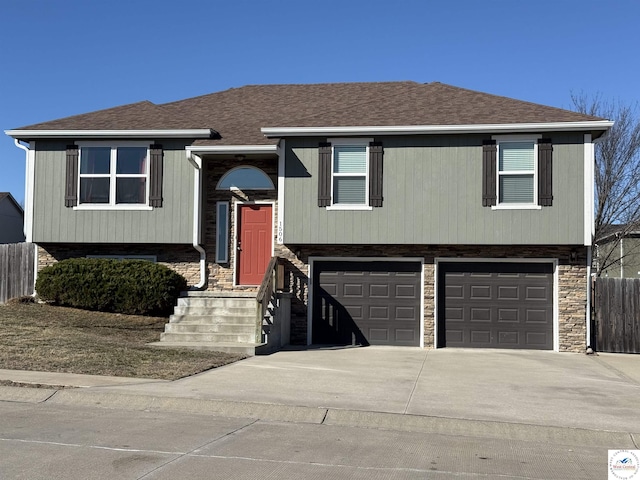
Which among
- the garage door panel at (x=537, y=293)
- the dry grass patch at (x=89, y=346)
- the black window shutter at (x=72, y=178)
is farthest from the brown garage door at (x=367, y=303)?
the black window shutter at (x=72, y=178)

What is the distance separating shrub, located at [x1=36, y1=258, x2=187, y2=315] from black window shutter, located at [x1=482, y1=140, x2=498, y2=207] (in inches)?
316

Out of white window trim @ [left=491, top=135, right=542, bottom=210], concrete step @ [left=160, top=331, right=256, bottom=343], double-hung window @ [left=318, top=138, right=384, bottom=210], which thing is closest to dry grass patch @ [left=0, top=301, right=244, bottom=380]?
concrete step @ [left=160, top=331, right=256, bottom=343]

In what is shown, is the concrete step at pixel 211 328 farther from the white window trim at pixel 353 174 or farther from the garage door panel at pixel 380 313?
the white window trim at pixel 353 174

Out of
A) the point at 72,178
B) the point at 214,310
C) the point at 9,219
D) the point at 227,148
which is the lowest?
the point at 214,310

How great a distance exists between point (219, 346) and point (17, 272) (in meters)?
8.19

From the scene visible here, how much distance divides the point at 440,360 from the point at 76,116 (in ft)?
39.7

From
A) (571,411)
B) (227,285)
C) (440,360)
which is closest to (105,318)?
(227,285)

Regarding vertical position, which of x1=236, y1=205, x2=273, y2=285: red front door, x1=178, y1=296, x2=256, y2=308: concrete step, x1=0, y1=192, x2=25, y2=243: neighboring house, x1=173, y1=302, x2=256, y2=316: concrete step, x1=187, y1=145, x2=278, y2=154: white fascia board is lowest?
x1=173, y1=302, x2=256, y2=316: concrete step

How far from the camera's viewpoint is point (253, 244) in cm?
1941

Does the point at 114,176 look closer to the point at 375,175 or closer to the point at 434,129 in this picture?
the point at 375,175

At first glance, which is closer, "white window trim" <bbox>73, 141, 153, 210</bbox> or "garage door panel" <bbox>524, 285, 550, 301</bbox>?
"garage door panel" <bbox>524, 285, 550, 301</bbox>

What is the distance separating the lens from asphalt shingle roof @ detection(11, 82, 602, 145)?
18.0 m

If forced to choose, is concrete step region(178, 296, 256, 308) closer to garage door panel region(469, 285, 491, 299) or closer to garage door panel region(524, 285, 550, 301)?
garage door panel region(469, 285, 491, 299)

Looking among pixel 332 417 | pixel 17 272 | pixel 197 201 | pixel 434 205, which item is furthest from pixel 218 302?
pixel 332 417
